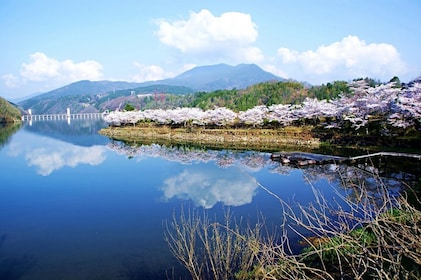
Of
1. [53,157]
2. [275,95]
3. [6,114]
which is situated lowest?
[53,157]

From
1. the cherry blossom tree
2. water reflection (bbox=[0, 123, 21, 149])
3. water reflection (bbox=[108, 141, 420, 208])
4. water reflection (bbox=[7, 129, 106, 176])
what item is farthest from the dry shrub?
water reflection (bbox=[0, 123, 21, 149])

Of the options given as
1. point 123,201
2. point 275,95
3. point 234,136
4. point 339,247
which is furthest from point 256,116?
point 339,247

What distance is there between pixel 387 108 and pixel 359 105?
2.59 meters

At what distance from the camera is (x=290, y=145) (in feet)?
96.1

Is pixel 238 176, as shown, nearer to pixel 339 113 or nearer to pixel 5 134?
pixel 339 113

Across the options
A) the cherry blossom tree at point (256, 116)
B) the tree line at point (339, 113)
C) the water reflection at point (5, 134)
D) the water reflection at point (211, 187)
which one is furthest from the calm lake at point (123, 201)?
the water reflection at point (5, 134)

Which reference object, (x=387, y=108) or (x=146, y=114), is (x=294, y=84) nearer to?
(x=146, y=114)

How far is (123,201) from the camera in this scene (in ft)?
45.2

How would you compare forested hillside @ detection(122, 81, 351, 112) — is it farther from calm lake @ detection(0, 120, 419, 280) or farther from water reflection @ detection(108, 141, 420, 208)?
calm lake @ detection(0, 120, 419, 280)

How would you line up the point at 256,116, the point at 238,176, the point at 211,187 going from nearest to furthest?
the point at 211,187, the point at 238,176, the point at 256,116

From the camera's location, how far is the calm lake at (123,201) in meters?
7.94

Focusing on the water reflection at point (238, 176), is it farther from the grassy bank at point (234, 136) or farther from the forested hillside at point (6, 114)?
the forested hillside at point (6, 114)

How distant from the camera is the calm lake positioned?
7941mm

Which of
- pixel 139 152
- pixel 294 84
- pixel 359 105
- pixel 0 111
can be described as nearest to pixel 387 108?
pixel 359 105
